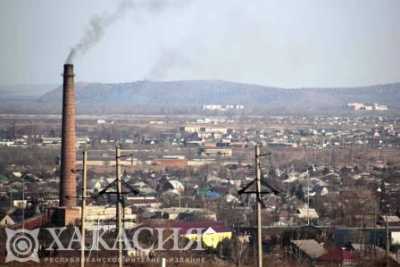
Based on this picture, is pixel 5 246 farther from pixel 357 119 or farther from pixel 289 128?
pixel 357 119

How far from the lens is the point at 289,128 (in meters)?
84.9

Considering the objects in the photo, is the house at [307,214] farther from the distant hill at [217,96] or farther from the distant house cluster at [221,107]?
the distant house cluster at [221,107]

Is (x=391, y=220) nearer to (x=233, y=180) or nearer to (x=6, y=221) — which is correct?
(x=6, y=221)

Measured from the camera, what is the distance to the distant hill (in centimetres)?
11138

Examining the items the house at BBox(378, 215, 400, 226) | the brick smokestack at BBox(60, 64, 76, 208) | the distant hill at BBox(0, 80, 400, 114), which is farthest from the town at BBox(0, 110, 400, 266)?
the distant hill at BBox(0, 80, 400, 114)

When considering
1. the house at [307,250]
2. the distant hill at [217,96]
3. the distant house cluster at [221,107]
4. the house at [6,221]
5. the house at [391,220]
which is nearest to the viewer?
the house at [307,250]

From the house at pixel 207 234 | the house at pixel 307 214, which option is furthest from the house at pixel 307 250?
the house at pixel 307 214

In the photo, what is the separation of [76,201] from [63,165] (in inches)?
33.3

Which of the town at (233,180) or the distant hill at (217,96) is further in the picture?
the distant hill at (217,96)

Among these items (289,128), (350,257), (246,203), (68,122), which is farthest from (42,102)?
(350,257)

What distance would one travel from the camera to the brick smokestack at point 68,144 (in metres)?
21.8

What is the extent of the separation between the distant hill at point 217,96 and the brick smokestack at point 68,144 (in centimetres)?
8265

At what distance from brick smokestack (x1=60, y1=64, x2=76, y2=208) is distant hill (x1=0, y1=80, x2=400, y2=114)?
82646 millimetres

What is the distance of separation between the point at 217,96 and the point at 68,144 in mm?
106320
